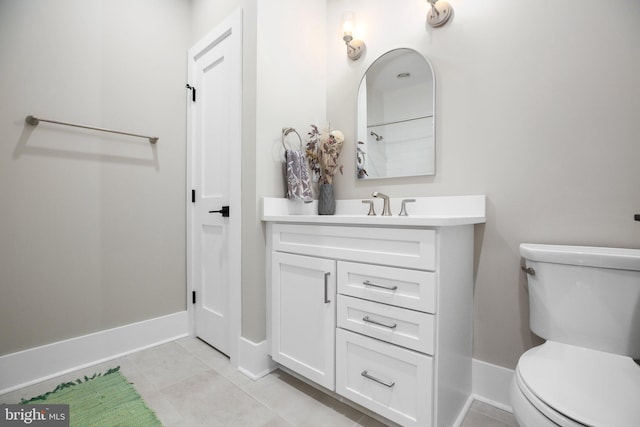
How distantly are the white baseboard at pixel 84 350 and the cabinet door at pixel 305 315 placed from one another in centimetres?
96

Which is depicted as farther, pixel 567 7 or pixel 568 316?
pixel 567 7

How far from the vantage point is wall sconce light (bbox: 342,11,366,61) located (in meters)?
1.80

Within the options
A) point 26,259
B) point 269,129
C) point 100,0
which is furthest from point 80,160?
point 269,129

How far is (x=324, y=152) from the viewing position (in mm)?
1835

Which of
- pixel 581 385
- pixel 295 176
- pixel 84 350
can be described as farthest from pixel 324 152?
pixel 84 350

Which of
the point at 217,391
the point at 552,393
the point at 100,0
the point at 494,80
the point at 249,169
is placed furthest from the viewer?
the point at 100,0

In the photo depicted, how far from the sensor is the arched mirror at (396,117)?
5.22 ft

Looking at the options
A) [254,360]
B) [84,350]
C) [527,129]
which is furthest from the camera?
[84,350]

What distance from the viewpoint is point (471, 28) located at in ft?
4.76

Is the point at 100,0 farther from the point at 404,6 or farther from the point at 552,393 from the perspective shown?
the point at 552,393

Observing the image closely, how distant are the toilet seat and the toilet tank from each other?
0.06 meters

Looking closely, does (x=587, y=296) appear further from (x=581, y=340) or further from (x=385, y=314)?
(x=385, y=314)

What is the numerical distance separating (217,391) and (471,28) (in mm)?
2234

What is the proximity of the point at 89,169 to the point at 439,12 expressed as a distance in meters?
2.17
